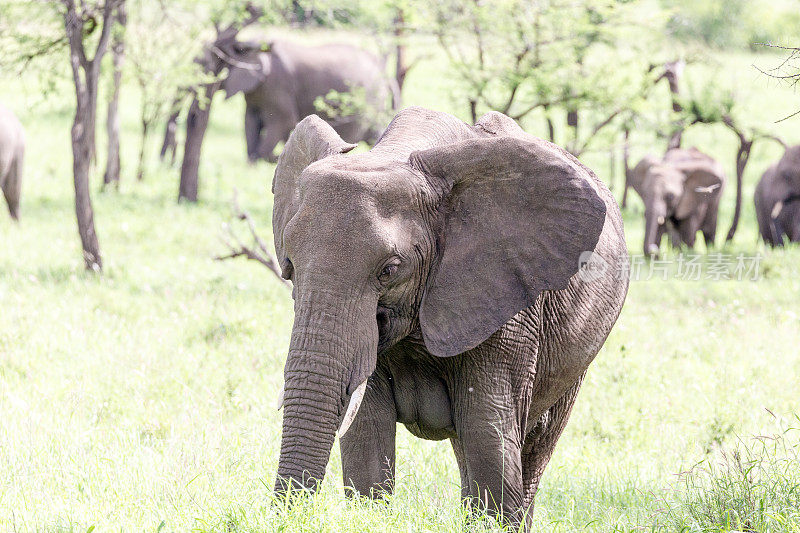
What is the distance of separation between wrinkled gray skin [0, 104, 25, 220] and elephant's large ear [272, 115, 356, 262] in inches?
385

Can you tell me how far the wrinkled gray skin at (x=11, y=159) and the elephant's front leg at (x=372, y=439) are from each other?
33.7 feet

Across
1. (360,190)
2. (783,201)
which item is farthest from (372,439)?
(783,201)

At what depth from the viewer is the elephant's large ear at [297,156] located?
4.29 meters

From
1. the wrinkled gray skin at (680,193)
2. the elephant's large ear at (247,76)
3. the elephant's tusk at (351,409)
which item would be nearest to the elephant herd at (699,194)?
the wrinkled gray skin at (680,193)

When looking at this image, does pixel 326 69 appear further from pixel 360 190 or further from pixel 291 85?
pixel 360 190

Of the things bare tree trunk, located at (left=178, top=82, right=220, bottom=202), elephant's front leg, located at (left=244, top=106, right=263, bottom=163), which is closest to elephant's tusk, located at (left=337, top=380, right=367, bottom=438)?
bare tree trunk, located at (left=178, top=82, right=220, bottom=202)

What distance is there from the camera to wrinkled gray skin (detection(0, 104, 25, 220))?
13445mm

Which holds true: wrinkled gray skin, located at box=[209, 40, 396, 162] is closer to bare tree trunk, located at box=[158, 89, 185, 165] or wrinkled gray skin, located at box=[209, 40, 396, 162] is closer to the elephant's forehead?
bare tree trunk, located at box=[158, 89, 185, 165]

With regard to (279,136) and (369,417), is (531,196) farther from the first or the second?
(279,136)

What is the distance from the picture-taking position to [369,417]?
13.9 ft

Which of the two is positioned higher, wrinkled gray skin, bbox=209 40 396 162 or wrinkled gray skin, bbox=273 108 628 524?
wrinkled gray skin, bbox=273 108 628 524

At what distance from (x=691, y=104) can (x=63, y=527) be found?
14.2 metres

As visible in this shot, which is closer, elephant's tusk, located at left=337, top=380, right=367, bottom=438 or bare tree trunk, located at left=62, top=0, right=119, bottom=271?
elephant's tusk, located at left=337, top=380, right=367, bottom=438

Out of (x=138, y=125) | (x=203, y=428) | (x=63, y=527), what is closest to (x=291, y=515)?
(x=63, y=527)
